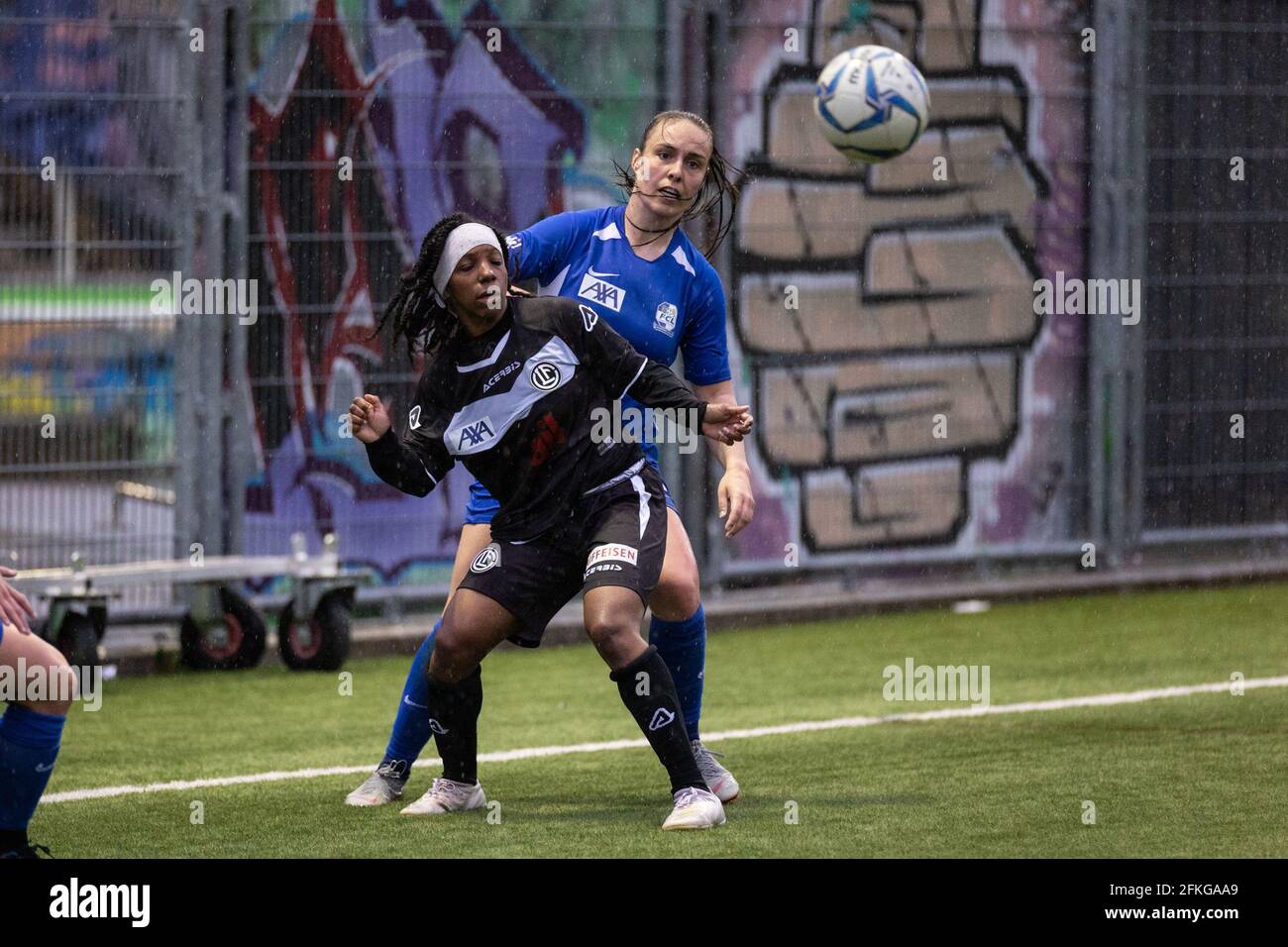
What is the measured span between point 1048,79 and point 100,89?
5884mm

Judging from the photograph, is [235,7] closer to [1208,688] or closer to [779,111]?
[779,111]

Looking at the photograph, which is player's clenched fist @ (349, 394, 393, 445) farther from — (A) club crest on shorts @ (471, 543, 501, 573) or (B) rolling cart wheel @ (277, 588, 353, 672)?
(B) rolling cart wheel @ (277, 588, 353, 672)

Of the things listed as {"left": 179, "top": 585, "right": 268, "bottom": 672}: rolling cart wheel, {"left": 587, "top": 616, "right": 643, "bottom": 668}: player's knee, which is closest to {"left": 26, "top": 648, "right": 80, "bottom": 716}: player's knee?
{"left": 587, "top": 616, "right": 643, "bottom": 668}: player's knee

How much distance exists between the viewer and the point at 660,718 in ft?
20.1

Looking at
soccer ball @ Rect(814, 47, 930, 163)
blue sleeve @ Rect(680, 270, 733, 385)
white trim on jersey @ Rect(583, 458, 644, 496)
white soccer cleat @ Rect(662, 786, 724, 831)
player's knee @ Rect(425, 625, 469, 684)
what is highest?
soccer ball @ Rect(814, 47, 930, 163)

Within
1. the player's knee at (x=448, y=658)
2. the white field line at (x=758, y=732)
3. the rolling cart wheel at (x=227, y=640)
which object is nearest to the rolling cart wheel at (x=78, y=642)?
the rolling cart wheel at (x=227, y=640)

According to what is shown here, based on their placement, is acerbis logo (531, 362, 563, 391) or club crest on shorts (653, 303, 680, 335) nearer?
acerbis logo (531, 362, 563, 391)

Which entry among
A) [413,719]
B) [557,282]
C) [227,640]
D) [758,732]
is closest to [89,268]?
[227,640]

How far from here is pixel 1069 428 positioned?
1334 cm

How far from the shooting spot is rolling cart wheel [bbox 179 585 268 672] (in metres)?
10.7

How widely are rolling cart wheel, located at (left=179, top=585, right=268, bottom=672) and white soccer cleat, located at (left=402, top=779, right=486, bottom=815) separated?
425 centimetres

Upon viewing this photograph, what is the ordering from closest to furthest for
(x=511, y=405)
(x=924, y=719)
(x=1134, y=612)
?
(x=511, y=405), (x=924, y=719), (x=1134, y=612)

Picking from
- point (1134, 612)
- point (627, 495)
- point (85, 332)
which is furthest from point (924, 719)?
point (85, 332)

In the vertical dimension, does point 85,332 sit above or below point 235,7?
below
